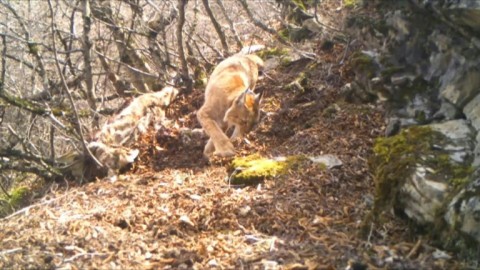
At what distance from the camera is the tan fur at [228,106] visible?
6176mm

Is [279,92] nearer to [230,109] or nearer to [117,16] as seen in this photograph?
[230,109]

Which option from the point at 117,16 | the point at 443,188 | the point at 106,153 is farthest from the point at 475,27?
the point at 117,16

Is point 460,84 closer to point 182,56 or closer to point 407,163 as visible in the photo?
point 407,163

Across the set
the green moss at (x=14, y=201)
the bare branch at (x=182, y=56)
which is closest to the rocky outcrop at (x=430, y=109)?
the bare branch at (x=182, y=56)

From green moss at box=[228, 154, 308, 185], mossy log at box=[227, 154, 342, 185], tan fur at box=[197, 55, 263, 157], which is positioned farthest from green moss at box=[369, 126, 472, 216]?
tan fur at box=[197, 55, 263, 157]

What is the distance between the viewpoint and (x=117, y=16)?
27.2ft

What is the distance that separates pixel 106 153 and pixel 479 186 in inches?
160

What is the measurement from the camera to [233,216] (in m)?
4.21

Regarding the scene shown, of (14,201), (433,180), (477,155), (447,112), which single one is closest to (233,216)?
(433,180)

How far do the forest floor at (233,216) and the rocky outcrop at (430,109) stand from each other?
0.23 m

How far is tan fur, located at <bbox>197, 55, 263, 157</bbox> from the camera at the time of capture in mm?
6176

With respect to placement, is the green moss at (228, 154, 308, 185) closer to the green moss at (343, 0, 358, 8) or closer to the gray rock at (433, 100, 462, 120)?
the gray rock at (433, 100, 462, 120)

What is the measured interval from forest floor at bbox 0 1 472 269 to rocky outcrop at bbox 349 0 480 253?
0.77ft

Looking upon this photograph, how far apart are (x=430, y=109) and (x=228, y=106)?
3.06 metres
